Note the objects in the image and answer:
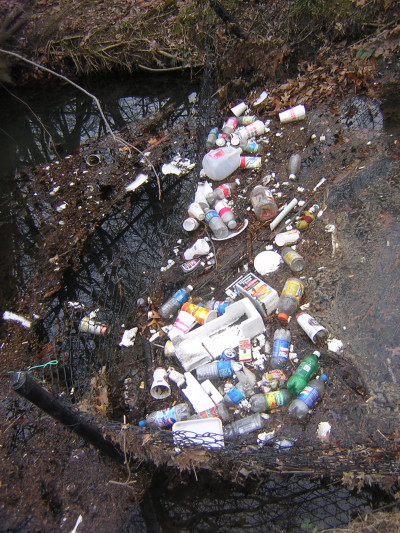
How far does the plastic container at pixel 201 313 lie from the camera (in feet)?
10.3

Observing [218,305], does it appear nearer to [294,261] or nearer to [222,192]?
[294,261]

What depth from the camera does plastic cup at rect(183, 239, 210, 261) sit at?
3705 millimetres

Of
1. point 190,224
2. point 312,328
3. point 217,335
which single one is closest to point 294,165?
point 190,224

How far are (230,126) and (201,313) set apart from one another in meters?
2.76

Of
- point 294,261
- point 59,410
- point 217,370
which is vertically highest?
point 59,410

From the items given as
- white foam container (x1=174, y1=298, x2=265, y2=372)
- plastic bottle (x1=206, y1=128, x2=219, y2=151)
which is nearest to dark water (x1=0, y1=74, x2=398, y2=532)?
plastic bottle (x1=206, y1=128, x2=219, y2=151)

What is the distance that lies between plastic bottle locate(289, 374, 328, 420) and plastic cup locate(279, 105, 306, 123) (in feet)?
11.0

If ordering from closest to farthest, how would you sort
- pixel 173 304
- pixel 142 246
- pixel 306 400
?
pixel 306 400, pixel 173 304, pixel 142 246

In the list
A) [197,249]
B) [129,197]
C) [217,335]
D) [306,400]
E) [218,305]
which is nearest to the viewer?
[306,400]

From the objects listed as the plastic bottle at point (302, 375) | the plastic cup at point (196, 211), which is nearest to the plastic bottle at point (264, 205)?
the plastic cup at point (196, 211)

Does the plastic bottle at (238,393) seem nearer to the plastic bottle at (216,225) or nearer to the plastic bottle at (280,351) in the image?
the plastic bottle at (280,351)

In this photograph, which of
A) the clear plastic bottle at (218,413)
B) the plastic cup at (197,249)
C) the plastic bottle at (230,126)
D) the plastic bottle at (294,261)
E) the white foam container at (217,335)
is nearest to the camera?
the clear plastic bottle at (218,413)

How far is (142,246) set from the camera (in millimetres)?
4207

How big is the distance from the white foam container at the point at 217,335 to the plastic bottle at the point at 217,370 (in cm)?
9
